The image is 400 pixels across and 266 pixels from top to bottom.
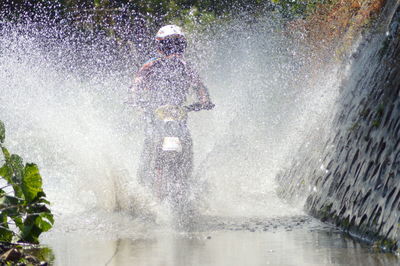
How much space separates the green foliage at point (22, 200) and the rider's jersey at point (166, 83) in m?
3.78

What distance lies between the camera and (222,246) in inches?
332

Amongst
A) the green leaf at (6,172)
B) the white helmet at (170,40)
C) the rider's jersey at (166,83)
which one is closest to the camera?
the green leaf at (6,172)

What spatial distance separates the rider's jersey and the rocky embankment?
1792 mm

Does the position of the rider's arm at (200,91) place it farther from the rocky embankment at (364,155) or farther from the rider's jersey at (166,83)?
the rocky embankment at (364,155)

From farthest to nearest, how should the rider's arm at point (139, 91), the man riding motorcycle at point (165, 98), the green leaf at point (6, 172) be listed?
1. the rider's arm at point (139, 91)
2. the man riding motorcycle at point (165, 98)
3. the green leaf at point (6, 172)

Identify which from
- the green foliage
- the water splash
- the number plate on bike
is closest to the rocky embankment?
the water splash

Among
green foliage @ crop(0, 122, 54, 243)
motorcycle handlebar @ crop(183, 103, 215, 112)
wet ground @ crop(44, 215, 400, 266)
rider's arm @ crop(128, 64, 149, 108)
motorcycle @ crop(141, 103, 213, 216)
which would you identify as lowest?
wet ground @ crop(44, 215, 400, 266)

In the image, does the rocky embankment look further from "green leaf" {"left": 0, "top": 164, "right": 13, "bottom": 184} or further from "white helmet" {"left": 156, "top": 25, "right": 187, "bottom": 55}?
"green leaf" {"left": 0, "top": 164, "right": 13, "bottom": 184}

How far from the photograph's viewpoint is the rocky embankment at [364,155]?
27.1ft

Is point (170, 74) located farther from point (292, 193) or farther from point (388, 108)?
point (388, 108)

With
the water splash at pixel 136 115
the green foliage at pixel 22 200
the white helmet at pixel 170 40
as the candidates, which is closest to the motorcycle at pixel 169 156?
the water splash at pixel 136 115

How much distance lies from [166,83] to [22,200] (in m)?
4.53

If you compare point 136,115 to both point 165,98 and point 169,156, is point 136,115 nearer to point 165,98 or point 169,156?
point 165,98

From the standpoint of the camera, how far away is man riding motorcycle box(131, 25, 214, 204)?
11.4m
